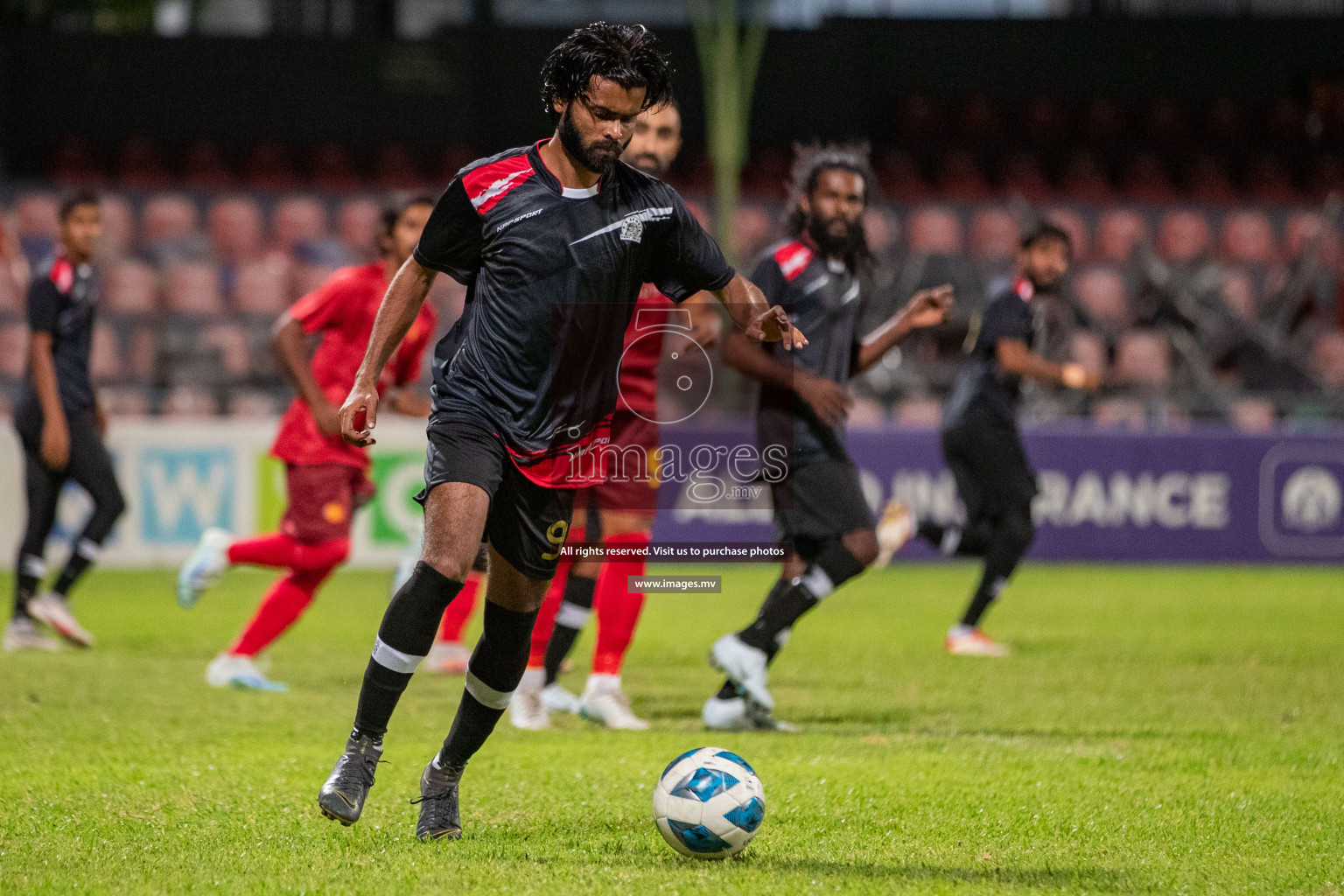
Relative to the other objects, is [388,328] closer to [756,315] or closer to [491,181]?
[491,181]

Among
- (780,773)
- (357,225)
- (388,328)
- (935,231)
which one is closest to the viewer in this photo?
(388,328)

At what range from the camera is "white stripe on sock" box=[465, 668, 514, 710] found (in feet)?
14.7

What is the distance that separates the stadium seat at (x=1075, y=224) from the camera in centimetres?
2052

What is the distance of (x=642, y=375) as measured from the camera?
678 cm

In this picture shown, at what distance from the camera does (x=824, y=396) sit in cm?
613

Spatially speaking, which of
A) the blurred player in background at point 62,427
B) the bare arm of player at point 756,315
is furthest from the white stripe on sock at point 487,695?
the blurred player in background at point 62,427

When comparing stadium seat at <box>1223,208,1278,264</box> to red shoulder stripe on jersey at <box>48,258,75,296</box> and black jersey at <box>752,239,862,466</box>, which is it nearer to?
black jersey at <box>752,239,862,466</box>

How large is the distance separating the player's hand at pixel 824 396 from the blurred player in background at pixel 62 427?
4.79m

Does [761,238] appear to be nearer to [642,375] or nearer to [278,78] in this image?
[278,78]

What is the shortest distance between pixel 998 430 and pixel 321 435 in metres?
4.25

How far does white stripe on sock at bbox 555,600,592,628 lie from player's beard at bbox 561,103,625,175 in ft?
10.1

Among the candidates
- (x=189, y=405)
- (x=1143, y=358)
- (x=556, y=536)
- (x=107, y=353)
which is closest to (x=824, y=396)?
(x=556, y=536)

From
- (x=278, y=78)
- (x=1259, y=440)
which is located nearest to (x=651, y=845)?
(x=1259, y=440)

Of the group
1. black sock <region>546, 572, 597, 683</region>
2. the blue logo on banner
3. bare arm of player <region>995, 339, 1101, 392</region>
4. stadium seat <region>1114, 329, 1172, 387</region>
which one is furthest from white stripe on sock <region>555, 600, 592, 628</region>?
stadium seat <region>1114, 329, 1172, 387</region>
